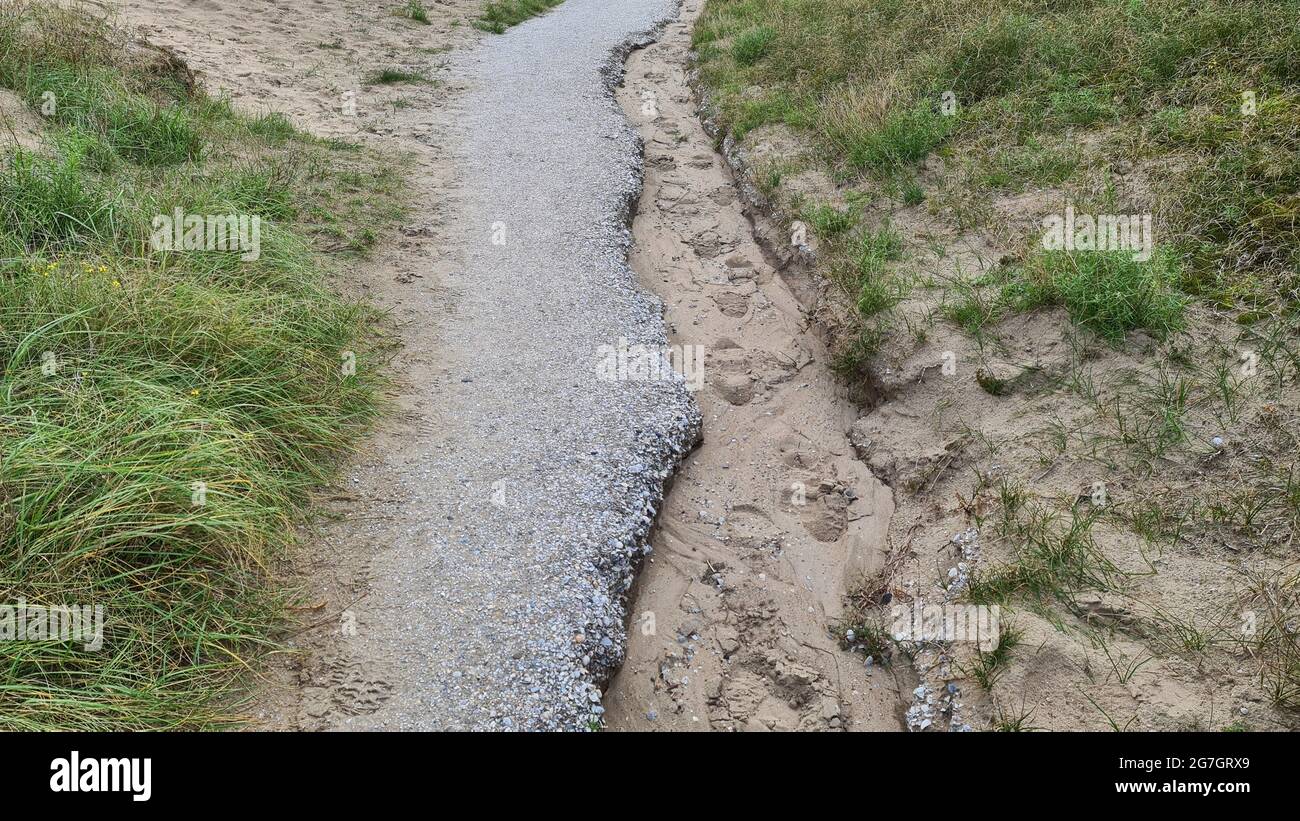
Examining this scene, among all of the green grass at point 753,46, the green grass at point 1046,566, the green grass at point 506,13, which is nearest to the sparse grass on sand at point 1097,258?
the green grass at point 1046,566

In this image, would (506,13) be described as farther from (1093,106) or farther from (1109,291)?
(1109,291)

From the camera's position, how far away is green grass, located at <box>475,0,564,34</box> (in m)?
14.9

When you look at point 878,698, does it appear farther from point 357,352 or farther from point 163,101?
point 163,101

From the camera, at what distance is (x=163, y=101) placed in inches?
308

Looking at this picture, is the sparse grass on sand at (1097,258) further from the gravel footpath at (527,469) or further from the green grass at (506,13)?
the green grass at (506,13)

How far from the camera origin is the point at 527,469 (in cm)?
497

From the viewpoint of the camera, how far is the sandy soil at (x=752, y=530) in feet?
13.8

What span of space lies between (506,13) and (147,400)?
1424 centimetres

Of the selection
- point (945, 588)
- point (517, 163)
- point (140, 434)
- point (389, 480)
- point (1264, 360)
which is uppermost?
point (517, 163)

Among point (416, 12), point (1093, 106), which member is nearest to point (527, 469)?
point (1093, 106)

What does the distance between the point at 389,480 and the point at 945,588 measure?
3410 millimetres

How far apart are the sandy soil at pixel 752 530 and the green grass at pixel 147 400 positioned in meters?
2.08
